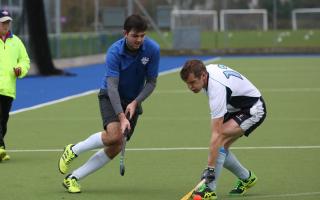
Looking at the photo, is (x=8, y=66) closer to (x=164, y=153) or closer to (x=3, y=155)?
(x=3, y=155)

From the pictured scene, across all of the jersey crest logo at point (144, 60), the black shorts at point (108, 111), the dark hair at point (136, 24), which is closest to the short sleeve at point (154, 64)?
the jersey crest logo at point (144, 60)

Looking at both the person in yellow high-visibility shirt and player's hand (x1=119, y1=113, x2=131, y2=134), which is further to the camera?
the person in yellow high-visibility shirt

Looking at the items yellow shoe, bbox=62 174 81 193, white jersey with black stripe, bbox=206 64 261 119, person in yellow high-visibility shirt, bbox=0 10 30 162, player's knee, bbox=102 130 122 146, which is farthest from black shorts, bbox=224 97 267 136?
person in yellow high-visibility shirt, bbox=0 10 30 162

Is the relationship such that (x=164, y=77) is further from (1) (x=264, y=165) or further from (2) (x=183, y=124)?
→ (1) (x=264, y=165)

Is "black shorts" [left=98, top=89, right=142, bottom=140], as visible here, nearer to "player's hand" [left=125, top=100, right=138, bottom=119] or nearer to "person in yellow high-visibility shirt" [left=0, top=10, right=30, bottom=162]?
"player's hand" [left=125, top=100, right=138, bottom=119]

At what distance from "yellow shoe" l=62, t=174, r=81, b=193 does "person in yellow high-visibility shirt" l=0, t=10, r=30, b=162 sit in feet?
8.67

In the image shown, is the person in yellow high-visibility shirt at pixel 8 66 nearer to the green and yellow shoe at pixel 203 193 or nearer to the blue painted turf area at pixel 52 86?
the green and yellow shoe at pixel 203 193

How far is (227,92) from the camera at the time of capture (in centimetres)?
899

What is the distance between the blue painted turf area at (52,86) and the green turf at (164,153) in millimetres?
949

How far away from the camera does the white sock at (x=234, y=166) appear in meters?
9.49

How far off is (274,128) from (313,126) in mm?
696

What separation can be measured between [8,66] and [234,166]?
415 cm

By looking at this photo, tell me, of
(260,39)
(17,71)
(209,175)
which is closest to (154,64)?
(209,175)

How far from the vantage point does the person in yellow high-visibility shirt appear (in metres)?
12.4
